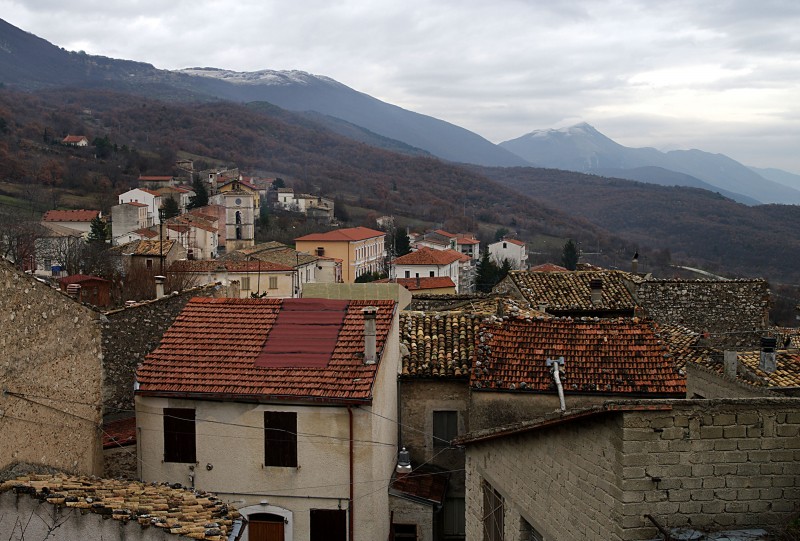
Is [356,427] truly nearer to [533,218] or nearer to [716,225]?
[716,225]

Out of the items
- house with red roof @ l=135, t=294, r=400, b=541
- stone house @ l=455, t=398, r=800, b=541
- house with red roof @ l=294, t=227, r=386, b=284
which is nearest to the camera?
stone house @ l=455, t=398, r=800, b=541

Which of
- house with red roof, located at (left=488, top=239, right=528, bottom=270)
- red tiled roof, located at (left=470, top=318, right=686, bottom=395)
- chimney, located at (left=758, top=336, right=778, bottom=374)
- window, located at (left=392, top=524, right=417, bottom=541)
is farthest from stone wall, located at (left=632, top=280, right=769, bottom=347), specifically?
house with red roof, located at (left=488, top=239, right=528, bottom=270)

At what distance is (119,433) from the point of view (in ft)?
45.1

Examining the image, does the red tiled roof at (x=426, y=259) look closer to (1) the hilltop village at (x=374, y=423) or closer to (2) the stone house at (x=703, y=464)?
(1) the hilltop village at (x=374, y=423)

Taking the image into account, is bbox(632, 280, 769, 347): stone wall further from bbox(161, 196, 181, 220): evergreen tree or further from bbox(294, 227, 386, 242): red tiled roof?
bbox(161, 196, 181, 220): evergreen tree

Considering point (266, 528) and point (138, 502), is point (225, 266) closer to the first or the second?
point (266, 528)

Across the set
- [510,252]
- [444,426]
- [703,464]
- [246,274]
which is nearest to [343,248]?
[510,252]

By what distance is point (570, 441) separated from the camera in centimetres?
732

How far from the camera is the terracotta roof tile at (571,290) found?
23594 millimetres

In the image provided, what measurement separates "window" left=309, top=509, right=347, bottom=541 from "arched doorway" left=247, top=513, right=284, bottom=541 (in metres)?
0.58

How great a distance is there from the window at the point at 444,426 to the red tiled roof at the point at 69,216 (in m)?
78.8

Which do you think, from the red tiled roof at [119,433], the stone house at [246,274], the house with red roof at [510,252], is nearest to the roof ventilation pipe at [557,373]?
the red tiled roof at [119,433]

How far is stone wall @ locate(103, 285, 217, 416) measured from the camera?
14.4 meters

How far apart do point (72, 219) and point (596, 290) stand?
75872 mm
